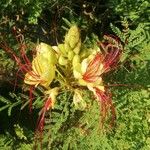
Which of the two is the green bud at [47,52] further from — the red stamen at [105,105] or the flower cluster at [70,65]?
the red stamen at [105,105]

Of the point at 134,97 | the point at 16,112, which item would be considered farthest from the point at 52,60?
the point at 16,112

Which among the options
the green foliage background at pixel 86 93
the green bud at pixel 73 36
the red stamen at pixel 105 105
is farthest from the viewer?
the green foliage background at pixel 86 93

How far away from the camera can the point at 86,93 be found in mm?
2654

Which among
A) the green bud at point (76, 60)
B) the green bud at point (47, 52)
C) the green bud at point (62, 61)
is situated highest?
the green bud at point (47, 52)

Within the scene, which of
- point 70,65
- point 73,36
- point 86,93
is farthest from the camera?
point 86,93

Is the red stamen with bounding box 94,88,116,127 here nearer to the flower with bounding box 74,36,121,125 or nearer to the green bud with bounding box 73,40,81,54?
the flower with bounding box 74,36,121,125

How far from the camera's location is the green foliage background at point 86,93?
112 inches

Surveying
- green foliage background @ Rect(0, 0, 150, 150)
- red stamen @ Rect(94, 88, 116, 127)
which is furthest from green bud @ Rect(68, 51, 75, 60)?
green foliage background @ Rect(0, 0, 150, 150)

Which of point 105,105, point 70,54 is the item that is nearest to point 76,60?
point 70,54

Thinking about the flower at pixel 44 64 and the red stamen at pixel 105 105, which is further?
the red stamen at pixel 105 105

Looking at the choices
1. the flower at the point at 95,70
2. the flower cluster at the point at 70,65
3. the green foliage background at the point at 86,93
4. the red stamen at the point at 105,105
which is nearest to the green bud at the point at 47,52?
the flower cluster at the point at 70,65

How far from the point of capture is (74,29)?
2.05 metres

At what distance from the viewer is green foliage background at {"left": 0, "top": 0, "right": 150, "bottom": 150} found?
2834 mm

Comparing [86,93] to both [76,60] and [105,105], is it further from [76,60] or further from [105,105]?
[76,60]
